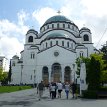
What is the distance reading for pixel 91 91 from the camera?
22.9 meters

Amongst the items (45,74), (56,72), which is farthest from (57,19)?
(45,74)

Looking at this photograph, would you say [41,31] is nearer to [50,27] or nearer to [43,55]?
[50,27]

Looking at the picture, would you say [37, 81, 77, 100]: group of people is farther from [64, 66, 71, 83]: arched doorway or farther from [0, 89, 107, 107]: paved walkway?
[64, 66, 71, 83]: arched doorway

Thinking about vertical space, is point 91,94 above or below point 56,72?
below

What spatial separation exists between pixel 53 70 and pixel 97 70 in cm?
4331

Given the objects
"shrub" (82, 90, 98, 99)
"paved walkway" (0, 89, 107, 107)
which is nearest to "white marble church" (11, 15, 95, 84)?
"shrub" (82, 90, 98, 99)

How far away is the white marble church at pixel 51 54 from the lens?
6825cm

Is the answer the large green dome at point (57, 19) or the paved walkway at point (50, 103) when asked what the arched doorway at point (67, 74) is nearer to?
the large green dome at point (57, 19)

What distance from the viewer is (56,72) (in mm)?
68625

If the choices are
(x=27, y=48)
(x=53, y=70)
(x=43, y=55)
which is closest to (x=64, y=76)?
(x=53, y=70)

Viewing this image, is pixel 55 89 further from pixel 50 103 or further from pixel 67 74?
pixel 67 74

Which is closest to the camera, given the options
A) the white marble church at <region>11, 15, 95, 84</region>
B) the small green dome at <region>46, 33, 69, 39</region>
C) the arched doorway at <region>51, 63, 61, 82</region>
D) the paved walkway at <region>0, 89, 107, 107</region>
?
the paved walkway at <region>0, 89, 107, 107</region>

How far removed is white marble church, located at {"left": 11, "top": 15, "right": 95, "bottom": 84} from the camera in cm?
6825

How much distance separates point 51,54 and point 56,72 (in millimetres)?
5168
